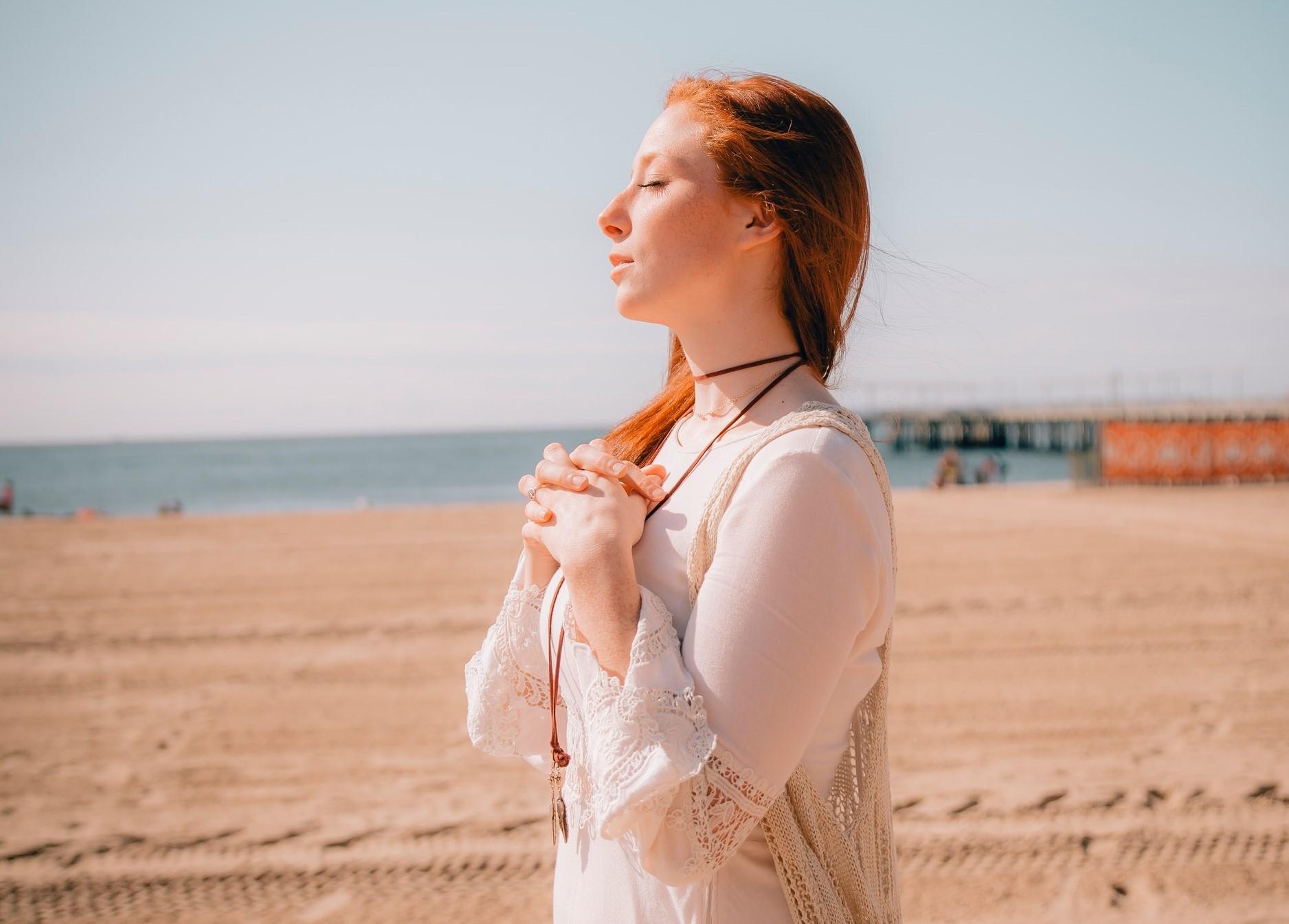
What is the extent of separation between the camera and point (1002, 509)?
734 inches

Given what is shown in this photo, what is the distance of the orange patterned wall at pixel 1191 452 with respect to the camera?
2314 centimetres

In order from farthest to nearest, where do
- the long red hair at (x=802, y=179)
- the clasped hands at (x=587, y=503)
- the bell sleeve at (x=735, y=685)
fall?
the long red hair at (x=802, y=179), the clasped hands at (x=587, y=503), the bell sleeve at (x=735, y=685)

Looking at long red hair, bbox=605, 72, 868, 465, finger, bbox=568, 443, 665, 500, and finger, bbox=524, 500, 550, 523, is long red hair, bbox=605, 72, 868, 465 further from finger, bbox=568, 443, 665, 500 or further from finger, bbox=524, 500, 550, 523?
finger, bbox=524, 500, 550, 523

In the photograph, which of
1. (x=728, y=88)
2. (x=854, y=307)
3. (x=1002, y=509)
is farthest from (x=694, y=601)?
(x=1002, y=509)

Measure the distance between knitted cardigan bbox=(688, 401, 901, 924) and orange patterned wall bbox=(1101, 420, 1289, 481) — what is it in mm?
24087

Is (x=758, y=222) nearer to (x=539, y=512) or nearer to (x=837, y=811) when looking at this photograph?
(x=539, y=512)

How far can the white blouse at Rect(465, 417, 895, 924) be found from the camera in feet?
3.95

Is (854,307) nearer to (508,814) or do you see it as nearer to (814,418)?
(814,418)

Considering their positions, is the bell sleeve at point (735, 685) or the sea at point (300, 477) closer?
the bell sleeve at point (735, 685)

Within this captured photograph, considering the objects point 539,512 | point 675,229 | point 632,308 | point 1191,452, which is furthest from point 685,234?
point 1191,452

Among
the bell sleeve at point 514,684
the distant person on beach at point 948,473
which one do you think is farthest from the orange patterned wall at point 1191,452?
the bell sleeve at point 514,684

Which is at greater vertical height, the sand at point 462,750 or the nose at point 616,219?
the nose at point 616,219

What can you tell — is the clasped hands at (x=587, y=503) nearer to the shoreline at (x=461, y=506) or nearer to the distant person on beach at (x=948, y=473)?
the shoreline at (x=461, y=506)

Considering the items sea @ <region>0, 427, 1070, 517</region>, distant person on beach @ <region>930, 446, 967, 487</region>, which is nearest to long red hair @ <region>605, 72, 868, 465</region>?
sea @ <region>0, 427, 1070, 517</region>
